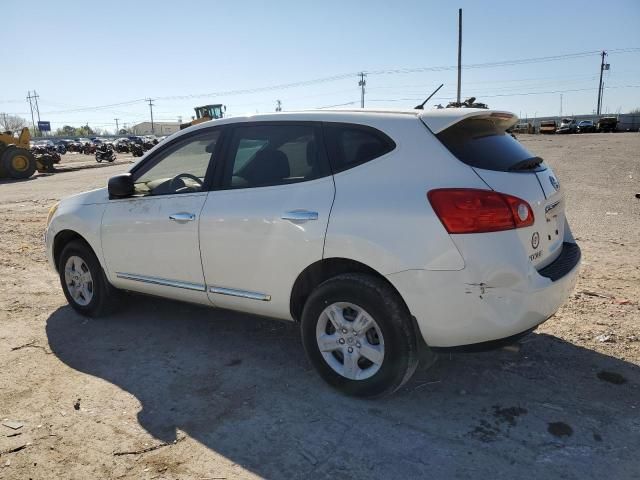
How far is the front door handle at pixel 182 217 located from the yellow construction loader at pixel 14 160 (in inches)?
880

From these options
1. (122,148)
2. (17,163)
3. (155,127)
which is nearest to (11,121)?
(155,127)

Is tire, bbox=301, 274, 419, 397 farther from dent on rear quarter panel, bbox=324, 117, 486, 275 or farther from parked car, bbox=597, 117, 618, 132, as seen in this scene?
parked car, bbox=597, 117, 618, 132

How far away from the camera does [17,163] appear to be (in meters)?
22.8

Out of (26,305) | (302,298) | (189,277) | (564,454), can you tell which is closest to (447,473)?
(564,454)

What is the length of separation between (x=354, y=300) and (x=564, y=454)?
1.35m

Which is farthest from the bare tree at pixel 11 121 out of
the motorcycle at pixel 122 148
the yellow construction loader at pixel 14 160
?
the yellow construction loader at pixel 14 160

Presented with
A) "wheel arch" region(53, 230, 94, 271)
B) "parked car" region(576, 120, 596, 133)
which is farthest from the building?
"wheel arch" region(53, 230, 94, 271)

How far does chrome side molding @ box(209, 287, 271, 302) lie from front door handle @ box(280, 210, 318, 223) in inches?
23.0

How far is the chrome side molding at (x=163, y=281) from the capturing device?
396 centimetres

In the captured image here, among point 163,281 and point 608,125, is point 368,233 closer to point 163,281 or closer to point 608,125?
point 163,281

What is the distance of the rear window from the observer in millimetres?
3027

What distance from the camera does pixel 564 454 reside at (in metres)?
2.68

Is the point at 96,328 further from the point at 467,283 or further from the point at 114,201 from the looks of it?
the point at 467,283

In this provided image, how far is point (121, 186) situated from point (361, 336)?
237 cm
